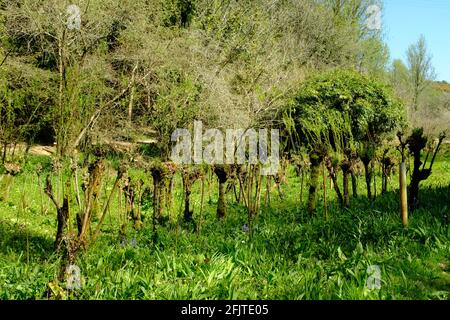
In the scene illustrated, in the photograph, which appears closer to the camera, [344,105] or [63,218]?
[63,218]

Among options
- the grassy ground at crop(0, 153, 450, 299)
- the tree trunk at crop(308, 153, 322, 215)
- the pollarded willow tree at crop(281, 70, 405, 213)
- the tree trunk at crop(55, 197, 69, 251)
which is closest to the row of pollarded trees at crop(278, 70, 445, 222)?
the pollarded willow tree at crop(281, 70, 405, 213)

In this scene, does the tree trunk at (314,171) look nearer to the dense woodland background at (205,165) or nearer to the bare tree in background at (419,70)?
the dense woodland background at (205,165)

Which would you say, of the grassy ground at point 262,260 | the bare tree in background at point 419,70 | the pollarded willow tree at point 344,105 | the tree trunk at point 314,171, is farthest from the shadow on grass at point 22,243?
the bare tree in background at point 419,70

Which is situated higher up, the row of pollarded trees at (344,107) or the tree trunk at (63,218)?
the row of pollarded trees at (344,107)

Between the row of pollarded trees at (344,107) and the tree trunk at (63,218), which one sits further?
the row of pollarded trees at (344,107)

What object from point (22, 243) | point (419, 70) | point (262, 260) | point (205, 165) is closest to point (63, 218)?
point (22, 243)

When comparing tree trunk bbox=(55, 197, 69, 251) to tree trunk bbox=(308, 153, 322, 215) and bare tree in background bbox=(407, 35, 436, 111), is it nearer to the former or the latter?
tree trunk bbox=(308, 153, 322, 215)

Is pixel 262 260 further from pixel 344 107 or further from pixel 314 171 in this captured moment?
pixel 344 107

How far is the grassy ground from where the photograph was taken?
3.60m

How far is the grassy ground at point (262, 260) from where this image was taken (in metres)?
3.60

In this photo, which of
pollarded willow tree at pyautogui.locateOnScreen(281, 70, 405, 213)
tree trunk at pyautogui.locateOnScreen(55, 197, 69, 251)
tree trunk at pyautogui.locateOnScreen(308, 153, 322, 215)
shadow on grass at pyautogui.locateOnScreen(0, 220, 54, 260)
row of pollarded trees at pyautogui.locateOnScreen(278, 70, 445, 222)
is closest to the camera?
tree trunk at pyautogui.locateOnScreen(55, 197, 69, 251)

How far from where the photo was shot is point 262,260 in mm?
4457
